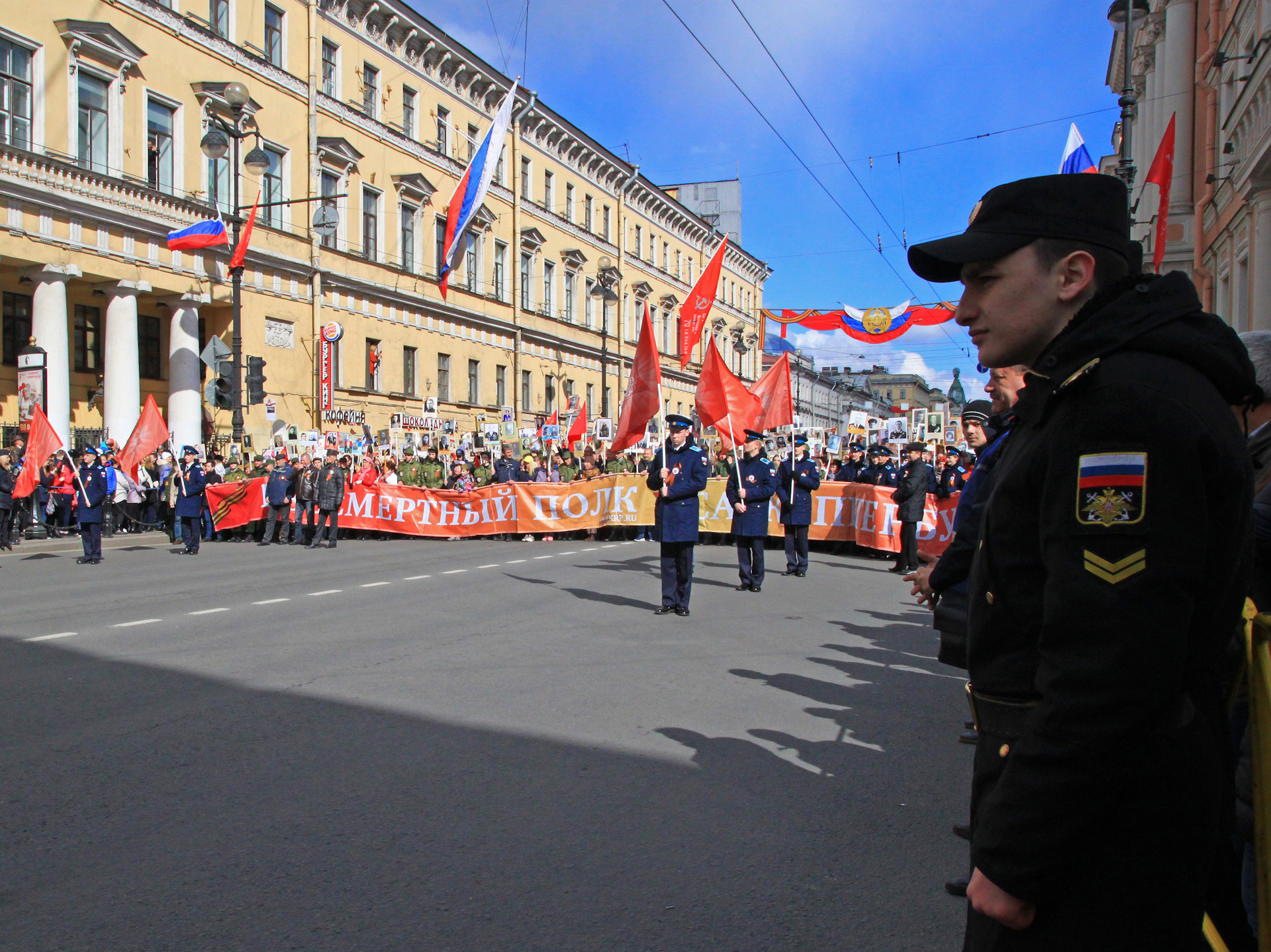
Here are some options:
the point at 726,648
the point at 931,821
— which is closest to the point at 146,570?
the point at 726,648

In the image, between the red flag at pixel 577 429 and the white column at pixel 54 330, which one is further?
the red flag at pixel 577 429

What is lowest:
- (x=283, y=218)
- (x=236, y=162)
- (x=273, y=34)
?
(x=236, y=162)

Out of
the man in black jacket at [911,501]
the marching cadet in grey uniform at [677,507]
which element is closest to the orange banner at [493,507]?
the man in black jacket at [911,501]

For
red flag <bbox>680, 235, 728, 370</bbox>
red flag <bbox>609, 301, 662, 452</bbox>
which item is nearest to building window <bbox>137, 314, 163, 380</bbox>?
red flag <bbox>680, 235, 728, 370</bbox>

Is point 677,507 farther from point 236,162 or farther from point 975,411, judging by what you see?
point 236,162

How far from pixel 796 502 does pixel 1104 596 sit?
14.5 meters

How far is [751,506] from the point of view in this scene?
13328 mm

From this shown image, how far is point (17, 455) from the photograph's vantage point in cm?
2138

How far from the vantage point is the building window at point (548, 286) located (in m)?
49.0

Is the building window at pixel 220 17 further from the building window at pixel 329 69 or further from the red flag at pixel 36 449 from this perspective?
the red flag at pixel 36 449

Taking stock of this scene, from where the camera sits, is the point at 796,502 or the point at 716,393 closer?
the point at 716,393

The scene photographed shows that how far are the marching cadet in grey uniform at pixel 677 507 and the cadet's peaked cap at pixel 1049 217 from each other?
877 cm

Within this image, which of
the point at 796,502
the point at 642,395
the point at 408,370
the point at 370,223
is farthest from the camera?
the point at 408,370

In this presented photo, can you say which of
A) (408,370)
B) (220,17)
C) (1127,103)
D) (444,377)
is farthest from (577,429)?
(1127,103)
